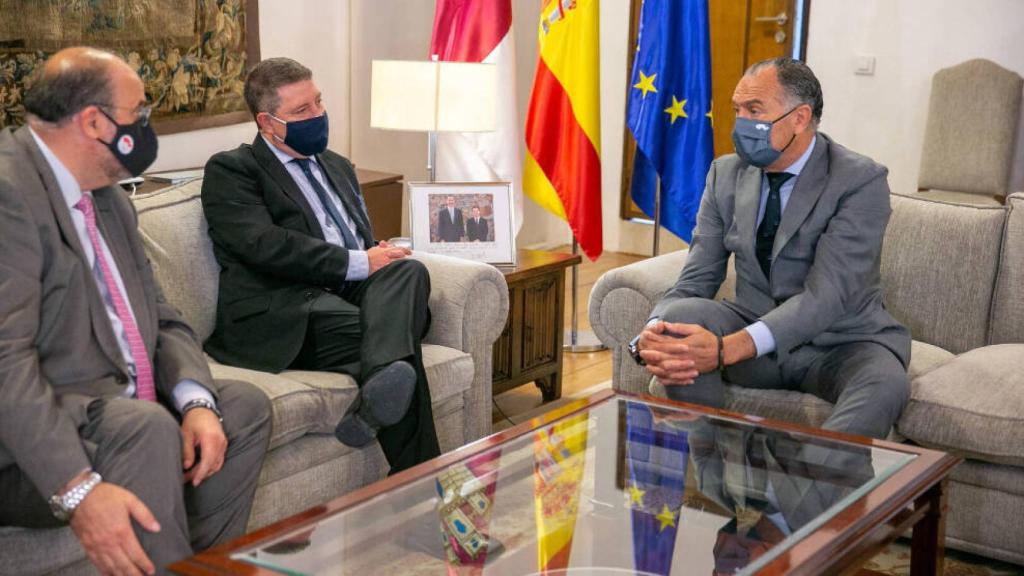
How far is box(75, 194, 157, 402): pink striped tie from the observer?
2164mm

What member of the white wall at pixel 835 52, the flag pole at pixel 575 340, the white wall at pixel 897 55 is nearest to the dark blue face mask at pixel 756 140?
the flag pole at pixel 575 340

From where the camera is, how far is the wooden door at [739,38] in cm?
571

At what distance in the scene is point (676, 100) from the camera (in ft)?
14.4

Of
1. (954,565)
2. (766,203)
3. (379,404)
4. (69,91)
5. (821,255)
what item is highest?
(69,91)

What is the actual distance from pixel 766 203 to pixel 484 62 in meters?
1.62

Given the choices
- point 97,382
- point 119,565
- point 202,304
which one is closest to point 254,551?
point 119,565

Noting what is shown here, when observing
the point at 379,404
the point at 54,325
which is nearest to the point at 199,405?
the point at 54,325

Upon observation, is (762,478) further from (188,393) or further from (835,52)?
(835,52)

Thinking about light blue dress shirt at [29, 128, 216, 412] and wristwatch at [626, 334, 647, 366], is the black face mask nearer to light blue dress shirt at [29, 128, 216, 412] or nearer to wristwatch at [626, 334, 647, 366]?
light blue dress shirt at [29, 128, 216, 412]

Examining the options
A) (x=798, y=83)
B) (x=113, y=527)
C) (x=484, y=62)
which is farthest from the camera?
(x=484, y=62)

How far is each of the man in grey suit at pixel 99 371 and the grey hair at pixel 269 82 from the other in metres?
0.73

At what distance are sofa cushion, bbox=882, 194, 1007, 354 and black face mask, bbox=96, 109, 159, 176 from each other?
191 cm

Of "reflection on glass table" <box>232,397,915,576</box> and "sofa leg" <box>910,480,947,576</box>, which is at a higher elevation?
"reflection on glass table" <box>232,397,915,576</box>

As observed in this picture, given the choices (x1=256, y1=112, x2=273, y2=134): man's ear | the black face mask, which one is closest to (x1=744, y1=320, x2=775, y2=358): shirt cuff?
(x1=256, y1=112, x2=273, y2=134): man's ear
